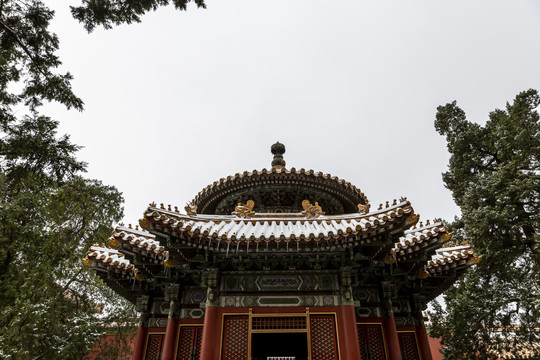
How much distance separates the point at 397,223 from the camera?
568 cm

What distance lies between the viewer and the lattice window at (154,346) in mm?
7230

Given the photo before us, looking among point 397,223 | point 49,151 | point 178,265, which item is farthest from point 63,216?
point 397,223

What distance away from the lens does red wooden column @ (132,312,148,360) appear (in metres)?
7.18

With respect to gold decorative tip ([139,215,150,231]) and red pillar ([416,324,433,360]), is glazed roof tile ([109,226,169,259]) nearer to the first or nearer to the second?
gold decorative tip ([139,215,150,231])

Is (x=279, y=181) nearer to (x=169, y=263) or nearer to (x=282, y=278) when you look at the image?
(x=282, y=278)

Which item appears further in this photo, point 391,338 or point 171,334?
point 171,334

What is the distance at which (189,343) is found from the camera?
268 inches

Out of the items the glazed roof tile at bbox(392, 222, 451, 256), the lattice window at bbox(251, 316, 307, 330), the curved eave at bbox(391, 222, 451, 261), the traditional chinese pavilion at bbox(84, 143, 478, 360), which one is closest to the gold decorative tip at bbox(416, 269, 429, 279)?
the traditional chinese pavilion at bbox(84, 143, 478, 360)

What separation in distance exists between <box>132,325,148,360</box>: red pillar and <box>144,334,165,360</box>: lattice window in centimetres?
10

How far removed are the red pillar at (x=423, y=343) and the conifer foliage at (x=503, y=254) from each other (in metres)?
6.21

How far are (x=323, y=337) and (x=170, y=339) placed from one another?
10.3 ft

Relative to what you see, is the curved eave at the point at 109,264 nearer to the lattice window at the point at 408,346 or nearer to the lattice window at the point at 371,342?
the lattice window at the point at 371,342

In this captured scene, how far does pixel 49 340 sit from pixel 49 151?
10.9 meters

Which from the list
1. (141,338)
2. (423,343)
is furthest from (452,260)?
(141,338)
